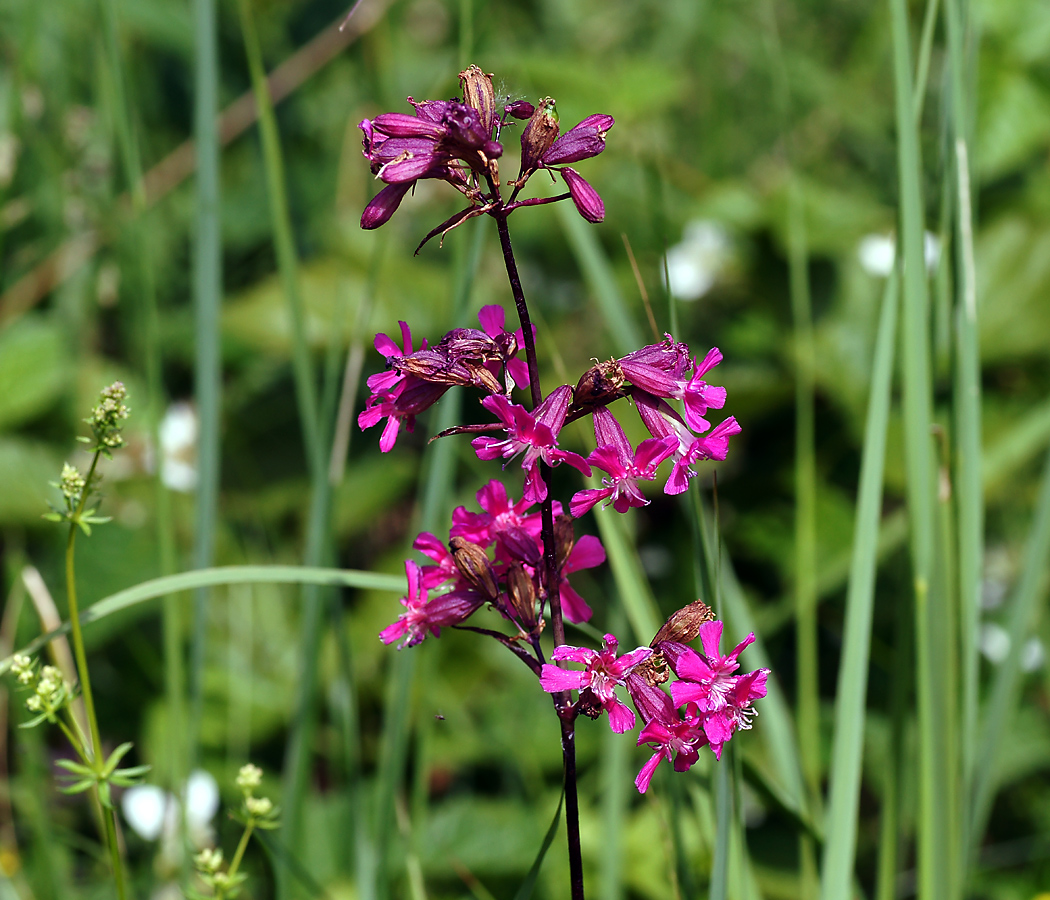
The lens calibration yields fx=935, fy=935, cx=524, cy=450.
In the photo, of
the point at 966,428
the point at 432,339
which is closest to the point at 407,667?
the point at 966,428

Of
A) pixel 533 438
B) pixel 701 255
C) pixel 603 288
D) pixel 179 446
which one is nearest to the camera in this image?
pixel 533 438

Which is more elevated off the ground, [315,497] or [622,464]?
[315,497]

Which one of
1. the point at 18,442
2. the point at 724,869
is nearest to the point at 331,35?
the point at 18,442

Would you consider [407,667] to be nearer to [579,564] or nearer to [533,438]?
[579,564]

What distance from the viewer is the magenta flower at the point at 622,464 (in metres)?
0.87

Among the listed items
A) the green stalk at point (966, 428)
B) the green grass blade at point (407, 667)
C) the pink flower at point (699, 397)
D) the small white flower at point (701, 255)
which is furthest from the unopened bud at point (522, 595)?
the small white flower at point (701, 255)

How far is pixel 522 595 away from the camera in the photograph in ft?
3.06

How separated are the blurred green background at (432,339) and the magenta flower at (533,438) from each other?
1.69 feet

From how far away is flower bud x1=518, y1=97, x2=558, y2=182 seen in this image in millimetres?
875

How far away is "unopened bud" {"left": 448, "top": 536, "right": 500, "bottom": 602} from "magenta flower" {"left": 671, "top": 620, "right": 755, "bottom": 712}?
0.65 feet

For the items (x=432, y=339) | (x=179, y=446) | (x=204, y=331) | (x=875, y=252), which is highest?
(x=875, y=252)

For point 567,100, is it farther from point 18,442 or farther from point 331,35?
point 18,442

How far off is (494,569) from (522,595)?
0.05 m

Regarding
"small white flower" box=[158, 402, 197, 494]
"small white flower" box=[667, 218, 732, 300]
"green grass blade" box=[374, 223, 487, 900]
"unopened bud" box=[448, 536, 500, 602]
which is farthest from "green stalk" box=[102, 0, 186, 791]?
"small white flower" box=[667, 218, 732, 300]
